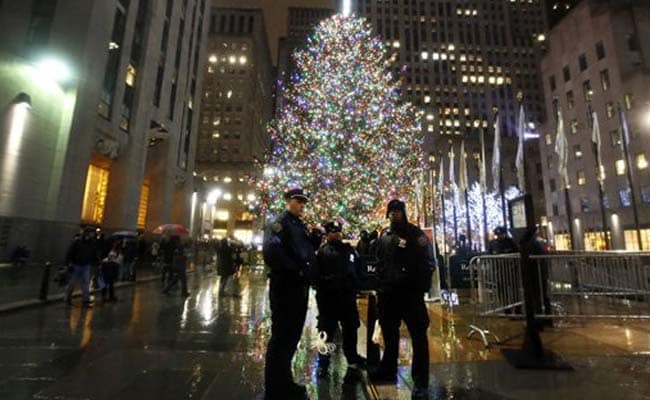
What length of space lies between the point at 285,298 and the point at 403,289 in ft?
4.76

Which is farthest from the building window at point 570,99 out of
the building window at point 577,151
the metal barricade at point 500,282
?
the metal barricade at point 500,282

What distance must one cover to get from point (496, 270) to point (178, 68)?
3921 cm

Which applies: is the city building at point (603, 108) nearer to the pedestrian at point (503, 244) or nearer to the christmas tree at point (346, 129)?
the christmas tree at point (346, 129)

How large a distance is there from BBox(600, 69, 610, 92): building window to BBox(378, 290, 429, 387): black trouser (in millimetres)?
48718

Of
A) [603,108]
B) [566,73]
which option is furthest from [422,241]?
[566,73]

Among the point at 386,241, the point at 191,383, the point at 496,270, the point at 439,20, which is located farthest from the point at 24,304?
the point at 439,20

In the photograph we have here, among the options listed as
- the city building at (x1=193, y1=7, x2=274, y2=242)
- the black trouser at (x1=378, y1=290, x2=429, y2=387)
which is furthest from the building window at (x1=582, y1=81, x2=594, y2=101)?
the city building at (x1=193, y1=7, x2=274, y2=242)

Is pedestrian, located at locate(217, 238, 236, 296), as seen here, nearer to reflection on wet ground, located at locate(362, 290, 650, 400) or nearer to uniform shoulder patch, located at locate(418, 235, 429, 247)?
reflection on wet ground, located at locate(362, 290, 650, 400)

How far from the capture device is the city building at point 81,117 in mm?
18938

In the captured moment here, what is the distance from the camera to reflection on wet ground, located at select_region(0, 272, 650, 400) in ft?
13.6

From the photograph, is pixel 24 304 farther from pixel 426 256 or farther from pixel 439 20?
pixel 439 20

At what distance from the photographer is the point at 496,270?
7.82 meters

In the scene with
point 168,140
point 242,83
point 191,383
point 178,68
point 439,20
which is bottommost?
point 191,383

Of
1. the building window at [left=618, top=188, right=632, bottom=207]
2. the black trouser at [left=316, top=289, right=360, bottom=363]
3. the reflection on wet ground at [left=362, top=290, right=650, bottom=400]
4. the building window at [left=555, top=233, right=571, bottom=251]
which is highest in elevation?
the building window at [left=618, top=188, right=632, bottom=207]
